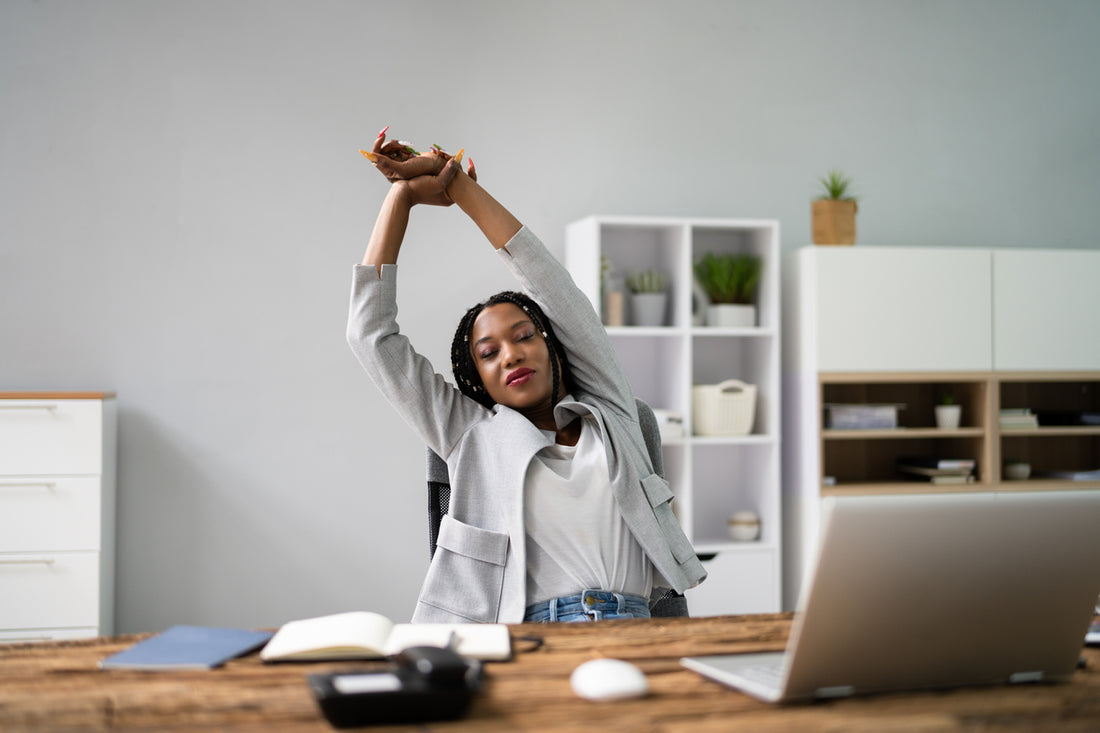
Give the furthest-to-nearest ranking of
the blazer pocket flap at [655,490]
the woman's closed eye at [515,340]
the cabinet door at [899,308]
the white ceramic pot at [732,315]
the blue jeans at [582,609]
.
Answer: the white ceramic pot at [732,315] < the cabinet door at [899,308] < the woman's closed eye at [515,340] < the blazer pocket flap at [655,490] < the blue jeans at [582,609]

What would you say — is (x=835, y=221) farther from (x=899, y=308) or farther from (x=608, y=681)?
(x=608, y=681)

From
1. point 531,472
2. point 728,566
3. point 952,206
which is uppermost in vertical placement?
point 952,206

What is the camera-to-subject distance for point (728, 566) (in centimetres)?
362

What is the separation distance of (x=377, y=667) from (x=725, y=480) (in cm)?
303

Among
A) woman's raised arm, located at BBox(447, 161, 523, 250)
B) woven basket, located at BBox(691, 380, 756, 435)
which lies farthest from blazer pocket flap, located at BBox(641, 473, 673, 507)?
woven basket, located at BBox(691, 380, 756, 435)

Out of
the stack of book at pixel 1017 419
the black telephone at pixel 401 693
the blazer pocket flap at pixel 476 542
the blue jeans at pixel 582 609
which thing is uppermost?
the stack of book at pixel 1017 419

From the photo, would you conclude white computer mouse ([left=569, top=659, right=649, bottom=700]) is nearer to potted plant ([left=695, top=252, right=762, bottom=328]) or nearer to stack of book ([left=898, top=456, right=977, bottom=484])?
potted plant ([left=695, top=252, right=762, bottom=328])

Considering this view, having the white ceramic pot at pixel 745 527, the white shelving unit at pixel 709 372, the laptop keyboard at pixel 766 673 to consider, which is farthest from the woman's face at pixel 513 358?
the white ceramic pot at pixel 745 527

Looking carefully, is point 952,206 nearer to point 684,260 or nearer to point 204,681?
point 684,260

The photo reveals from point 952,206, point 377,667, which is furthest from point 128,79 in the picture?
point 952,206

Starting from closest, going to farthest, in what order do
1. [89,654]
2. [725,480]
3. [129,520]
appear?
[89,654]
[129,520]
[725,480]

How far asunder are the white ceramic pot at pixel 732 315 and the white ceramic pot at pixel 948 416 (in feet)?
2.78

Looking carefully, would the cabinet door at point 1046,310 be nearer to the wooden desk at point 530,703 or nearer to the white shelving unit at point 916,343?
the white shelving unit at point 916,343

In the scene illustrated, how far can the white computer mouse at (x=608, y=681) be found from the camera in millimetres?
991
